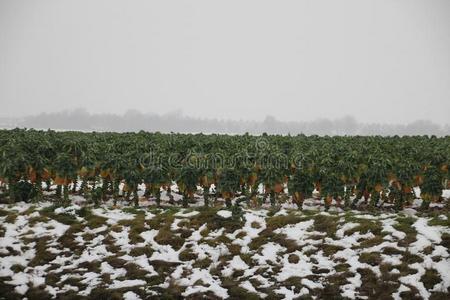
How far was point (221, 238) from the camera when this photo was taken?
71.8 ft

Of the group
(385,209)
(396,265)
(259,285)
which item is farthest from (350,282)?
(385,209)

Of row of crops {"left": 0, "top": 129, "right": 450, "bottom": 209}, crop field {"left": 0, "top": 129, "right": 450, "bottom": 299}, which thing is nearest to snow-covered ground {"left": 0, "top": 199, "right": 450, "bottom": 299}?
crop field {"left": 0, "top": 129, "right": 450, "bottom": 299}

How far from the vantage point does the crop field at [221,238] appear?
16.9 meters

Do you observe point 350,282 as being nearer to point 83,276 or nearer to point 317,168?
point 83,276

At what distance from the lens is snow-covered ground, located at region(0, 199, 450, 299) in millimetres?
16734

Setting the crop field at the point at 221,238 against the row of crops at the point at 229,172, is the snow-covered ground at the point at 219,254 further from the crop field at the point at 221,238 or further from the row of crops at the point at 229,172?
the row of crops at the point at 229,172

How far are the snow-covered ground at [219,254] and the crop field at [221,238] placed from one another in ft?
0.20

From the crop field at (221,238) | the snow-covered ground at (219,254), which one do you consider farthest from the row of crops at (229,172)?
the snow-covered ground at (219,254)

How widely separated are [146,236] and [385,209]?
24.0 meters

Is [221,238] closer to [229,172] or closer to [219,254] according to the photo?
[219,254]

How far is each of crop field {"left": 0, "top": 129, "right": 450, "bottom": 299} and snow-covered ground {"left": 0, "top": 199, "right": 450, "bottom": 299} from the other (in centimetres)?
6

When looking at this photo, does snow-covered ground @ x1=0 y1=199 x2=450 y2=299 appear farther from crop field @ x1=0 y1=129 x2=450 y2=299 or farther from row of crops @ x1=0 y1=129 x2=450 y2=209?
row of crops @ x1=0 y1=129 x2=450 y2=209

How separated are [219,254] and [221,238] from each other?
1.61 meters

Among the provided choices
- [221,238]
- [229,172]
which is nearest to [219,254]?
[221,238]
